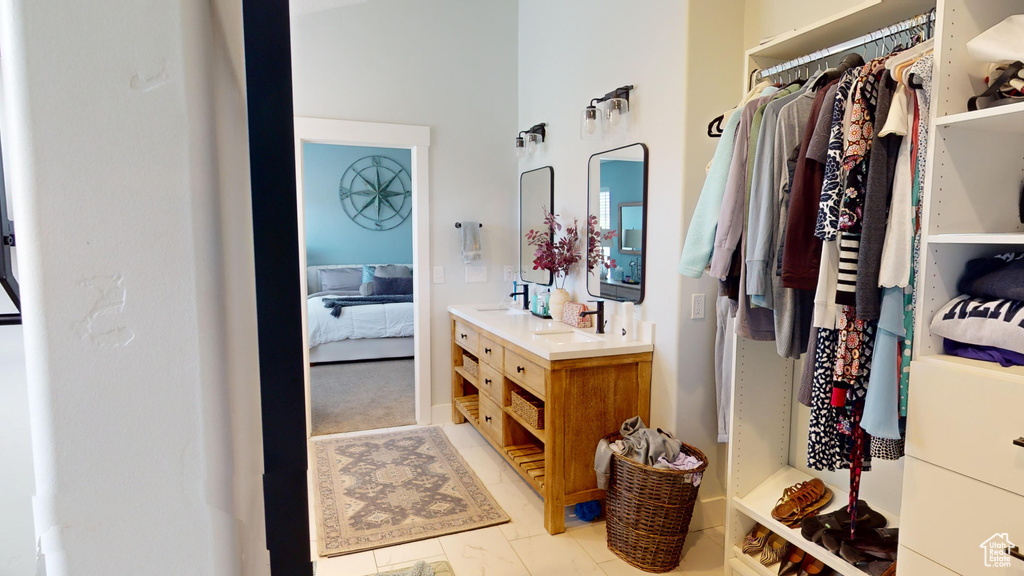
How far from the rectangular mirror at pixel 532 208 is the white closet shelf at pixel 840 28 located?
1.80m

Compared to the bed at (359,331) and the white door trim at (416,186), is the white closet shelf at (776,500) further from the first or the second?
the bed at (359,331)

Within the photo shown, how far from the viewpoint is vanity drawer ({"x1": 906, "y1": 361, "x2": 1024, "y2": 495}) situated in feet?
4.09

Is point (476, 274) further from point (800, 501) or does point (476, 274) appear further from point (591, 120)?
point (800, 501)

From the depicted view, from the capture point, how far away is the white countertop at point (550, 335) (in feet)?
8.64

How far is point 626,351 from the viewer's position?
8.89 ft

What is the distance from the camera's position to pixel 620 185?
301 cm

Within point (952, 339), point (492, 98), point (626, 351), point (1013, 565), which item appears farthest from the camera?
point (492, 98)

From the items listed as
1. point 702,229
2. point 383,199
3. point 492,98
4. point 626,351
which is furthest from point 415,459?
point 383,199

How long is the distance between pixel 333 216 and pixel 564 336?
537 cm

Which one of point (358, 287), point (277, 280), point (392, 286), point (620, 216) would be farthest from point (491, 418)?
point (358, 287)

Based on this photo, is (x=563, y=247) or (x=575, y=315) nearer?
(x=575, y=315)

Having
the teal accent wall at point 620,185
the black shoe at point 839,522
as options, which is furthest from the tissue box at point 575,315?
the black shoe at point 839,522

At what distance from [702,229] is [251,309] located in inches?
78.0

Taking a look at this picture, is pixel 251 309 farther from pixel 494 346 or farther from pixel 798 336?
pixel 494 346
